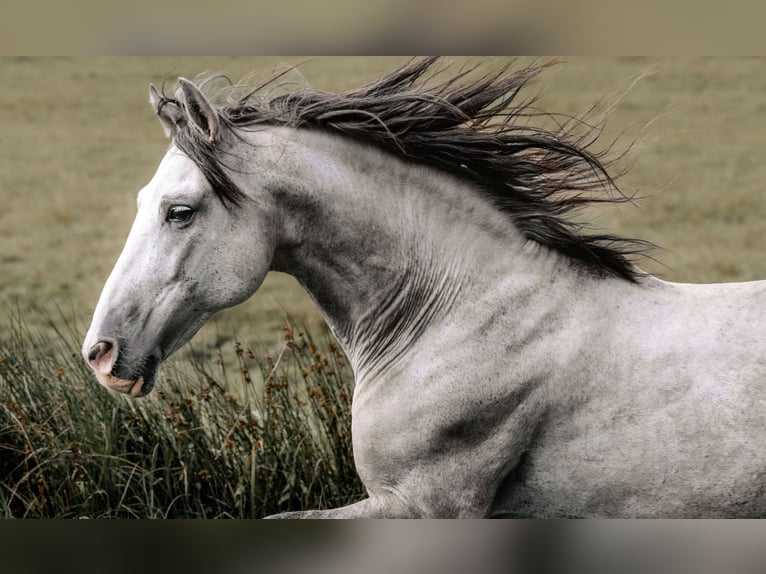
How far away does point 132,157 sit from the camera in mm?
7535

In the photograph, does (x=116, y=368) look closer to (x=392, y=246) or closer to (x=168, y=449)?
(x=392, y=246)

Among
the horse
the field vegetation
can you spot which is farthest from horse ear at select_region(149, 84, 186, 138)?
the field vegetation

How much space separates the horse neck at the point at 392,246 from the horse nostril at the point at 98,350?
0.60m

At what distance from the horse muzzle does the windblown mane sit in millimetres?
715

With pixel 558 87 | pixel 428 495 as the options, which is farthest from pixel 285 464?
pixel 558 87

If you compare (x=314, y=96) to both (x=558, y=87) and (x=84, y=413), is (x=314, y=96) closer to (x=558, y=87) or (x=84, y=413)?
(x=84, y=413)

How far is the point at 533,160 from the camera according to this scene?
318 cm

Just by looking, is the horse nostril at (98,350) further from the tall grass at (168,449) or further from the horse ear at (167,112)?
the tall grass at (168,449)

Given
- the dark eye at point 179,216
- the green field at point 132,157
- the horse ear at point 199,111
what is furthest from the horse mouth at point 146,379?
the green field at point 132,157

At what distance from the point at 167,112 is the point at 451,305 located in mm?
1129

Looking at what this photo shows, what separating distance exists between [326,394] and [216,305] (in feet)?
5.65

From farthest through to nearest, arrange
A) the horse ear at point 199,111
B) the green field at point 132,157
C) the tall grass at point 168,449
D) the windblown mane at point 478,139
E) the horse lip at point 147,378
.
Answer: the green field at point 132,157 → the tall grass at point 168,449 → the windblown mane at point 478,139 → the horse lip at point 147,378 → the horse ear at point 199,111

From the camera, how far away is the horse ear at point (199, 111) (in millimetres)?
2803

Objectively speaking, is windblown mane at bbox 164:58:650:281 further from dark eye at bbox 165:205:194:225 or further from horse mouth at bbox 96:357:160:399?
horse mouth at bbox 96:357:160:399
